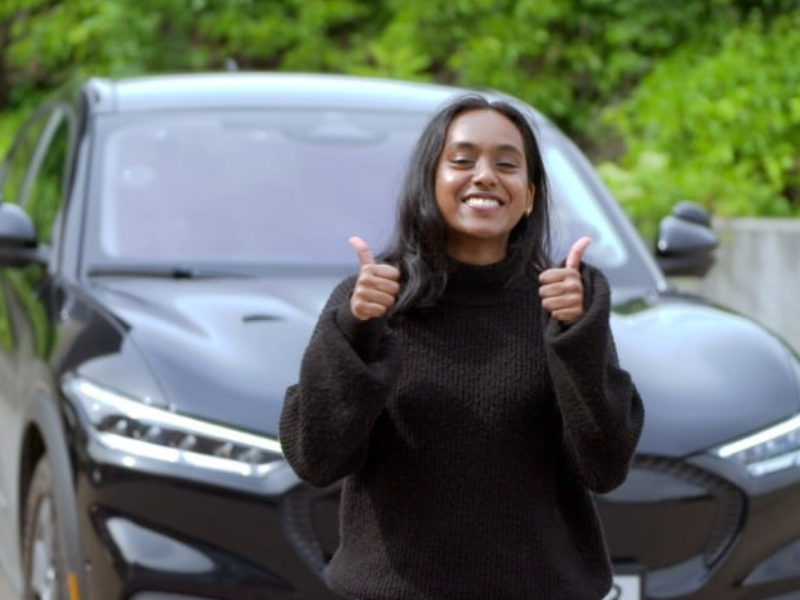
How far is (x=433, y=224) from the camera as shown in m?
3.56

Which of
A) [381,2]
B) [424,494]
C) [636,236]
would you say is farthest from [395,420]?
[381,2]

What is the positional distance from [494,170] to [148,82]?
3.81 meters

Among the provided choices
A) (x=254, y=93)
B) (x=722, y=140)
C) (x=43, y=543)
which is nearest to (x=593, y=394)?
(x=43, y=543)

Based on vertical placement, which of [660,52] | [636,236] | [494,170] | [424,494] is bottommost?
[660,52]

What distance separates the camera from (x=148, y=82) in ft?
23.7

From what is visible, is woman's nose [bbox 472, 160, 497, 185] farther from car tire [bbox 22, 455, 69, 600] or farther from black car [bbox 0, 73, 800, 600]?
car tire [bbox 22, 455, 69, 600]

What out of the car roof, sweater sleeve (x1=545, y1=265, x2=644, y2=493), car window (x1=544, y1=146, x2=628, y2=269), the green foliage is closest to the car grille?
car window (x1=544, y1=146, x2=628, y2=269)

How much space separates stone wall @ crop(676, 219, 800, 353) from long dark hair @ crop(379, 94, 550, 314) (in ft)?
18.9

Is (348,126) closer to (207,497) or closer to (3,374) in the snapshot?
(3,374)

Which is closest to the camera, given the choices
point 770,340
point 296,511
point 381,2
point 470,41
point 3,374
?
point 296,511

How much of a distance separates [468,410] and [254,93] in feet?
12.2

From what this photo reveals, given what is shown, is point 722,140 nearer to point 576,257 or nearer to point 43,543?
point 43,543

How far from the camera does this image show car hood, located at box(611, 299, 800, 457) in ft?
17.0

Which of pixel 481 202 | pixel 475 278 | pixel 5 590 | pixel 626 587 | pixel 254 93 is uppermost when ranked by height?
pixel 481 202
